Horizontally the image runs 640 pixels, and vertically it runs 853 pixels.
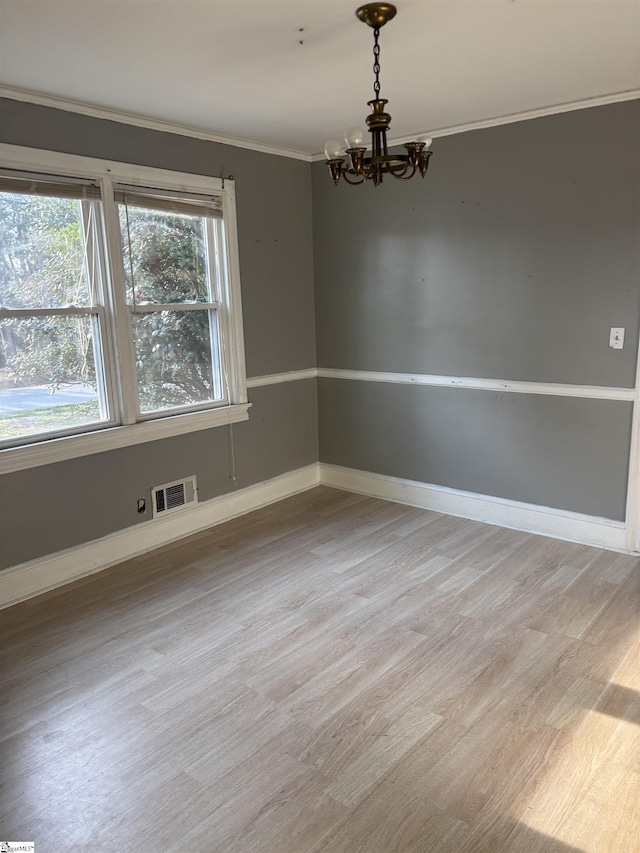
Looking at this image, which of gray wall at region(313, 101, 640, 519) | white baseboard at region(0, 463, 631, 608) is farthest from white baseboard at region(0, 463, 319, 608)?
gray wall at region(313, 101, 640, 519)

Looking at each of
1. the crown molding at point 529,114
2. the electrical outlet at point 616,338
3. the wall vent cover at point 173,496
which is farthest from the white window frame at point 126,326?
the electrical outlet at point 616,338

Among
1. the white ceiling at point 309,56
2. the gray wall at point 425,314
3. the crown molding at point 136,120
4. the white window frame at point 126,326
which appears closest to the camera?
the white ceiling at point 309,56

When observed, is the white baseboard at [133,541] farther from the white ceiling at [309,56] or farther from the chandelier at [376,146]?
the chandelier at [376,146]

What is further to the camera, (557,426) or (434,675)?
(557,426)

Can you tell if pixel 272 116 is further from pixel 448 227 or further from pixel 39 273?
pixel 39 273

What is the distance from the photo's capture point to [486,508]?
4.00 meters

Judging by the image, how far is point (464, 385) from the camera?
3949 mm

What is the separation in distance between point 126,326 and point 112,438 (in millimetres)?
643

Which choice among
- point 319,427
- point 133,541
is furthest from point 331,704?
point 319,427

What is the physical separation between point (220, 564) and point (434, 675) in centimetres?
152

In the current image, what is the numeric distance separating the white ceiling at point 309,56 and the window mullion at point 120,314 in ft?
1.72

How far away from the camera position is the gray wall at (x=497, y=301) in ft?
10.8

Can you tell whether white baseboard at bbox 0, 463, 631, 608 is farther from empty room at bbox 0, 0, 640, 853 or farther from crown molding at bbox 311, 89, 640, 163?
crown molding at bbox 311, 89, 640, 163

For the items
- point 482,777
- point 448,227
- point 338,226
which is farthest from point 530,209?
point 482,777
